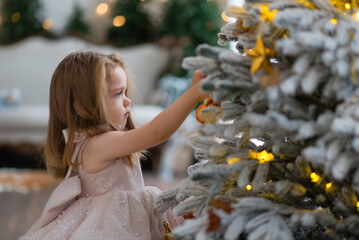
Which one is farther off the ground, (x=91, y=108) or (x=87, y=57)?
(x=87, y=57)

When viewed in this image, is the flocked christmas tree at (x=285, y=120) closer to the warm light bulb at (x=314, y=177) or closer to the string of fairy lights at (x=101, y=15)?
the warm light bulb at (x=314, y=177)

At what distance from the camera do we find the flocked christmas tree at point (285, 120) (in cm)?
86

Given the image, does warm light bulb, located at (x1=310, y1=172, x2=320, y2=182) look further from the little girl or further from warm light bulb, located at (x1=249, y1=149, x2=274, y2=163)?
the little girl

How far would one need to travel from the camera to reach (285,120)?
0.88 meters

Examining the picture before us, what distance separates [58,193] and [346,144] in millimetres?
801

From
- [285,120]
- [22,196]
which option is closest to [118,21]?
[22,196]

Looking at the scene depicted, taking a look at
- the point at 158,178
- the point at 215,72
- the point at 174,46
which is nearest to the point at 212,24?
the point at 174,46

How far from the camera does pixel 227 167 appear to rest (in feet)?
3.17

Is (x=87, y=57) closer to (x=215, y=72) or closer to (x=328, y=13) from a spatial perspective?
(x=215, y=72)

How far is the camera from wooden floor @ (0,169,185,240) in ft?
7.50

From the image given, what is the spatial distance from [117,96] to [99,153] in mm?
167

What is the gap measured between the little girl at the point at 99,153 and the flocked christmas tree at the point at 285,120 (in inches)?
8.2

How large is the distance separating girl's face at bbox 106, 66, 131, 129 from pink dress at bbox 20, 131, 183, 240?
110mm

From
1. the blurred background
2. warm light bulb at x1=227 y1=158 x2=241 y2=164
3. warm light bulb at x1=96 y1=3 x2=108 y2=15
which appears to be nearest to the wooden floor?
the blurred background
